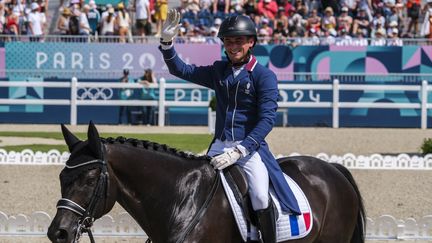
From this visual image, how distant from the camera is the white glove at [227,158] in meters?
5.72

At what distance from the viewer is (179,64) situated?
6.29 metres

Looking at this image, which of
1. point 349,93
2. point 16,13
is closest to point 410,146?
point 349,93

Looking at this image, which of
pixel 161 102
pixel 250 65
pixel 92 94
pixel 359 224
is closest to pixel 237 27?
pixel 250 65

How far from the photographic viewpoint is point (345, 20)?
25641mm

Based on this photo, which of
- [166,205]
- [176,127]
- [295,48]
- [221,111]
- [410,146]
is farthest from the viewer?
[295,48]

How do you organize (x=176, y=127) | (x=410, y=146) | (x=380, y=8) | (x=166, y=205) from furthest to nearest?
(x=380, y=8), (x=176, y=127), (x=410, y=146), (x=166, y=205)

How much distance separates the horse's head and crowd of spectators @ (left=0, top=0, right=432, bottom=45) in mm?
19148

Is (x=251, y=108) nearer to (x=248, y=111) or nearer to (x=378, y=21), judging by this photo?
(x=248, y=111)

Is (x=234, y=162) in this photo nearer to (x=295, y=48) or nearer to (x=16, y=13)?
(x=295, y=48)

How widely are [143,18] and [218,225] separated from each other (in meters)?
20.3

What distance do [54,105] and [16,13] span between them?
3.61 m

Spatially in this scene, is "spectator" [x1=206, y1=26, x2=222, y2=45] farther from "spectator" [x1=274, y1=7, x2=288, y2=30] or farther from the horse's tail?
the horse's tail

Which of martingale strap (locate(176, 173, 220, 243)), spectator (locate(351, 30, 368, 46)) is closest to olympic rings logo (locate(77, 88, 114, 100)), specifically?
spectator (locate(351, 30, 368, 46))

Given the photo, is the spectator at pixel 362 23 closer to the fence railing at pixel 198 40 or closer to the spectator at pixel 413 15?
the fence railing at pixel 198 40
